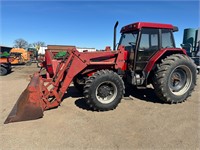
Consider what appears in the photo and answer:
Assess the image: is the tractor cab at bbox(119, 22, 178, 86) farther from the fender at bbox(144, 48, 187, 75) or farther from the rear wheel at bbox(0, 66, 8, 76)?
the rear wheel at bbox(0, 66, 8, 76)

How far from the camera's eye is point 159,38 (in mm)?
5859

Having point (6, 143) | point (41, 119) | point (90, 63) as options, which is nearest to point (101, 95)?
point (90, 63)

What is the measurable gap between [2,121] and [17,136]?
983 mm

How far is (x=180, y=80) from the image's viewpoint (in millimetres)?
5934

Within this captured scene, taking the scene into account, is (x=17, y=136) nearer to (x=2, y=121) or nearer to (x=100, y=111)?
(x=2, y=121)

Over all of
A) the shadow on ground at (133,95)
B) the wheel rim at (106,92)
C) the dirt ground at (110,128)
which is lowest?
the dirt ground at (110,128)

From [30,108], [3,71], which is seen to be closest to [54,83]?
[30,108]

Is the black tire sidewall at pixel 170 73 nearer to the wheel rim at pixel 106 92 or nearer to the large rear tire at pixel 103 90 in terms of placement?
the large rear tire at pixel 103 90

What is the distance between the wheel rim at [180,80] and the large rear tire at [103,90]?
1.73 metres

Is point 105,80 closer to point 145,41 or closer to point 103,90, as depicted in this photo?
point 103,90

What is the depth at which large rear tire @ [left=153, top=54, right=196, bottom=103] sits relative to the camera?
17.5 feet

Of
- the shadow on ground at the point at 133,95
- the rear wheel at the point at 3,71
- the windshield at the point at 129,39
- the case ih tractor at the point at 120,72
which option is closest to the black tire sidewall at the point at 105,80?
the case ih tractor at the point at 120,72

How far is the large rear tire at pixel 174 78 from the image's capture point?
5.32m

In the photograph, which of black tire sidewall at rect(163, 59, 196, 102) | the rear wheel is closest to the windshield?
black tire sidewall at rect(163, 59, 196, 102)
